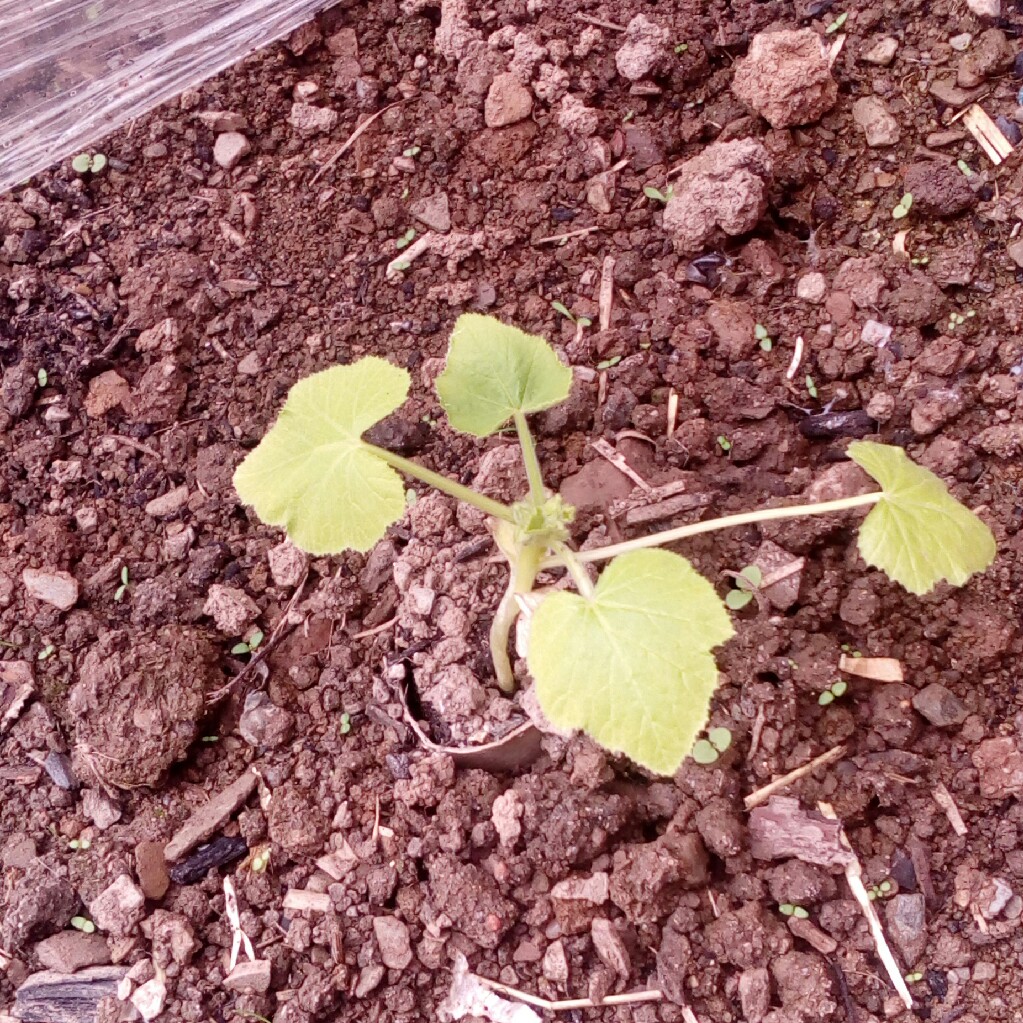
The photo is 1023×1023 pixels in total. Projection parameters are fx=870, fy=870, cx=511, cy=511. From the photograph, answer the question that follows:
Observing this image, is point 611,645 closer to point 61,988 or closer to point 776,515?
point 776,515

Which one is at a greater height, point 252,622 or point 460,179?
point 460,179

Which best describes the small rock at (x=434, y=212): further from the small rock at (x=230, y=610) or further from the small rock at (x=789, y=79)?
the small rock at (x=230, y=610)

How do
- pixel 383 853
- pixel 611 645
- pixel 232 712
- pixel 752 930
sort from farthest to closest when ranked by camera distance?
1. pixel 232 712
2. pixel 383 853
3. pixel 752 930
4. pixel 611 645

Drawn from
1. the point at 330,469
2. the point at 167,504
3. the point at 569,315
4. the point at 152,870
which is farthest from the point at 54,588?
the point at 569,315

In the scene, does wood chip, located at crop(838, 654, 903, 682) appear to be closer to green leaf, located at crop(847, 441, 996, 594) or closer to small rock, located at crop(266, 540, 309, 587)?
green leaf, located at crop(847, 441, 996, 594)

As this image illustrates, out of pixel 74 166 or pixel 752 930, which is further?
pixel 74 166

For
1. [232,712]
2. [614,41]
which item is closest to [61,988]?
[232,712]

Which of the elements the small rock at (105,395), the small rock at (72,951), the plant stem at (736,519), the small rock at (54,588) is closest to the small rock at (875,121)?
the plant stem at (736,519)

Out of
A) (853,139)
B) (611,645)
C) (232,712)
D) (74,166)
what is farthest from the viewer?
(74,166)
